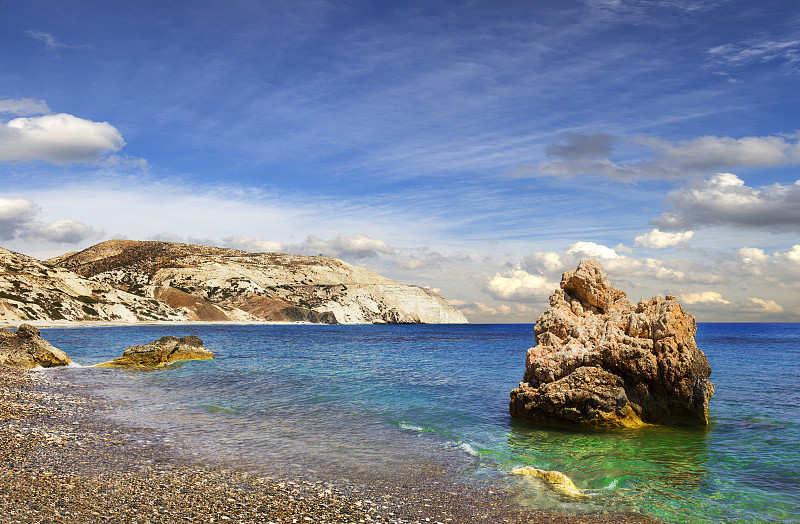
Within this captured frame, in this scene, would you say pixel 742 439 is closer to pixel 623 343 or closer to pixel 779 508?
pixel 623 343

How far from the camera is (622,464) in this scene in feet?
48.3

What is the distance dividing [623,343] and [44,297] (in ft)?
430

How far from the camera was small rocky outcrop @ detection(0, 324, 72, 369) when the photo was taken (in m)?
35.2

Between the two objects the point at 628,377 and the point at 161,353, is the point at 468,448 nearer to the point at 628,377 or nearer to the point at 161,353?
the point at 628,377

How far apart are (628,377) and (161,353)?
125 feet

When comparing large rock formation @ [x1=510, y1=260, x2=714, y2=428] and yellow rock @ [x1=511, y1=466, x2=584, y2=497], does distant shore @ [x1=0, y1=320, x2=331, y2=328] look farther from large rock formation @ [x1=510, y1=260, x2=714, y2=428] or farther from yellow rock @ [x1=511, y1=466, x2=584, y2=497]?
yellow rock @ [x1=511, y1=466, x2=584, y2=497]

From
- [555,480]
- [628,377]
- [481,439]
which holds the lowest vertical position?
[481,439]

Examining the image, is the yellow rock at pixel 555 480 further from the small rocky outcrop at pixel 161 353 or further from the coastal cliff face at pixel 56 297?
the coastal cliff face at pixel 56 297

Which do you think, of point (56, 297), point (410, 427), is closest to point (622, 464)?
point (410, 427)

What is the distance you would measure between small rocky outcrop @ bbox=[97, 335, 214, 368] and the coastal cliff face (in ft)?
237

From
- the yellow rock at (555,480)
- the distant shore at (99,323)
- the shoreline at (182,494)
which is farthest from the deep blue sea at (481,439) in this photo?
the distant shore at (99,323)

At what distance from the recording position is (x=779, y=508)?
1160 cm

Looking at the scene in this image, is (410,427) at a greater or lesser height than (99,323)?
greater

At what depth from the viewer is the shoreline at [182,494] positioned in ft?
32.5
